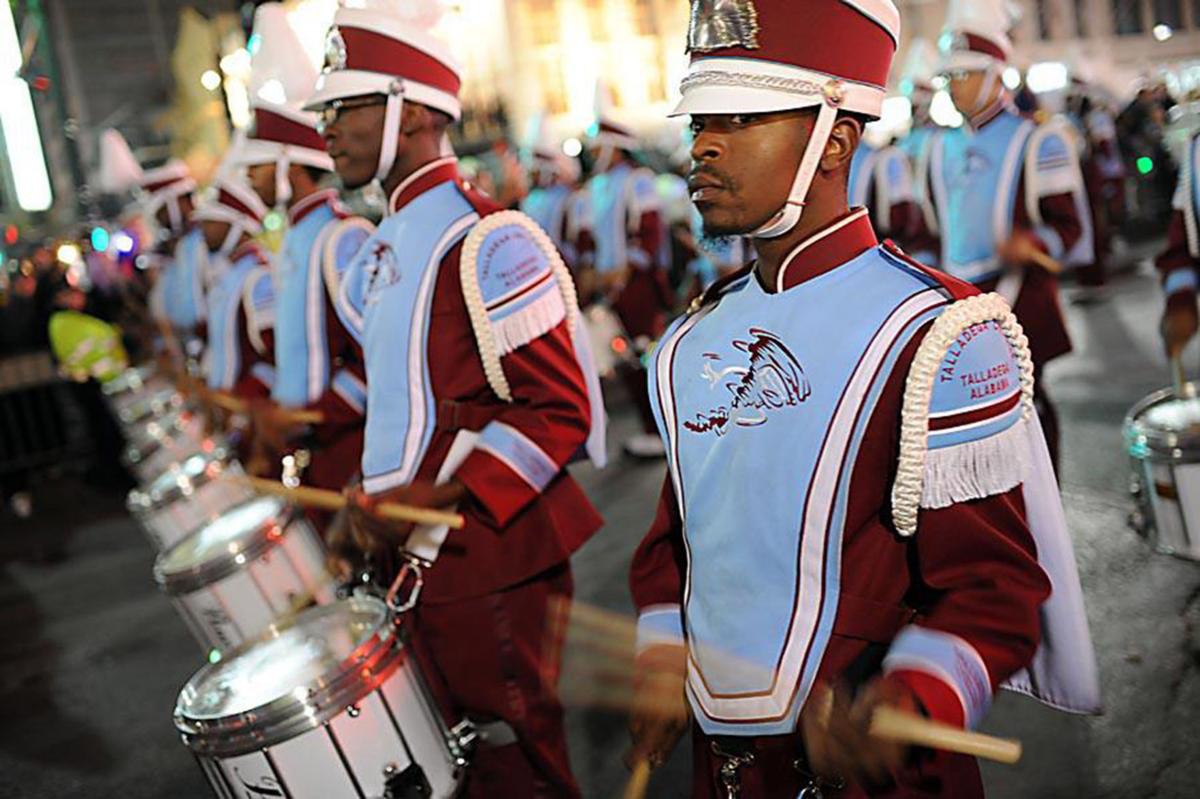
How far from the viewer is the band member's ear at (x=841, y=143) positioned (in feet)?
6.08

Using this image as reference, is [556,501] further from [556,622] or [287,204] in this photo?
[287,204]

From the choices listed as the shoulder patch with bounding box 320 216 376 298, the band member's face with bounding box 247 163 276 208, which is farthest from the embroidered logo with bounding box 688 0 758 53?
the band member's face with bounding box 247 163 276 208

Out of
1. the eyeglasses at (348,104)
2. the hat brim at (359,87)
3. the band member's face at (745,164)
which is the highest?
the hat brim at (359,87)

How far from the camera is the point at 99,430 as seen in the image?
12.1 metres

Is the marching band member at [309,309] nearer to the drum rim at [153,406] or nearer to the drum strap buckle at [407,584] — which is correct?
the drum strap buckle at [407,584]

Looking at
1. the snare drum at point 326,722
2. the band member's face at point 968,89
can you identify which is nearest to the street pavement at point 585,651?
the snare drum at point 326,722

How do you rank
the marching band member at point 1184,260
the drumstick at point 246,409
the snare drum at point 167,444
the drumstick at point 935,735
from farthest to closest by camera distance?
the snare drum at point 167,444
the marching band member at point 1184,260
the drumstick at point 246,409
the drumstick at point 935,735

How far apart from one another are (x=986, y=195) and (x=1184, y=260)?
101 cm

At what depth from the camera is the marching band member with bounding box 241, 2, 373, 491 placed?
13.2ft

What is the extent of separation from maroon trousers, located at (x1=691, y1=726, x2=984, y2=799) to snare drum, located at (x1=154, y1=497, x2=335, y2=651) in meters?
1.86

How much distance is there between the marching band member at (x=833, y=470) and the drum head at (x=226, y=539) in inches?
84.2

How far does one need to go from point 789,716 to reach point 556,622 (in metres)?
1.37

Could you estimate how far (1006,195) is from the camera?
A: 504 cm

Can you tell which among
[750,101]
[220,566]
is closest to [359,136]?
[220,566]
